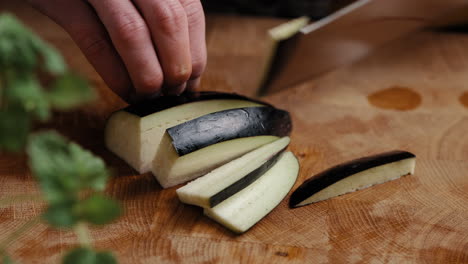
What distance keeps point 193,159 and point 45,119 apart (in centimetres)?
128

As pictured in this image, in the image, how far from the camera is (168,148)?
2217 millimetres

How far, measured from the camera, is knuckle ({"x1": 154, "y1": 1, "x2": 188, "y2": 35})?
2133 mm

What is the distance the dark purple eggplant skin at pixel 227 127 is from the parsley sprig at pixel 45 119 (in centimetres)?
108

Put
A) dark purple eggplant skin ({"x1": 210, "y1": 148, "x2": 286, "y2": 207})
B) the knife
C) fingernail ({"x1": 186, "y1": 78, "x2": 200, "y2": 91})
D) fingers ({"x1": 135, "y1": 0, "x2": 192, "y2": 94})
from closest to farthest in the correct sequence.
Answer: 1. dark purple eggplant skin ({"x1": 210, "y1": 148, "x2": 286, "y2": 207})
2. fingers ({"x1": 135, "y1": 0, "x2": 192, "y2": 94})
3. fingernail ({"x1": 186, "y1": 78, "x2": 200, "y2": 91})
4. the knife

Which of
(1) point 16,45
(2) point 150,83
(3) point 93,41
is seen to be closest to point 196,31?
(2) point 150,83

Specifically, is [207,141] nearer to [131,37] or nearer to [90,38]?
[131,37]

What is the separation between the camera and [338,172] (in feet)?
7.27

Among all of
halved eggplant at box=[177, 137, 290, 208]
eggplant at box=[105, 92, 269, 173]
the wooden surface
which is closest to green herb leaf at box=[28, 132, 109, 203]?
the wooden surface

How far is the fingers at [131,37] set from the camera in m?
2.11

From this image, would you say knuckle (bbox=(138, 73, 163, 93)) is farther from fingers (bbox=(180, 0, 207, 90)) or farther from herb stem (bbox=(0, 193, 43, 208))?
herb stem (bbox=(0, 193, 43, 208))

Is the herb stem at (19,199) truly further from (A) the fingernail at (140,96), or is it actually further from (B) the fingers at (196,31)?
(B) the fingers at (196,31)

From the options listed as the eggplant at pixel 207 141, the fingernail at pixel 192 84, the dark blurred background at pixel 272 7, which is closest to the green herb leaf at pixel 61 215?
the eggplant at pixel 207 141

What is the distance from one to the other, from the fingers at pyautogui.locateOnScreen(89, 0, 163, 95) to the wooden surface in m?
0.47

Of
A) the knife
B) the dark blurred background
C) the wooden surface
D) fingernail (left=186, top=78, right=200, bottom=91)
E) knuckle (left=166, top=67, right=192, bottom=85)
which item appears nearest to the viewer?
the wooden surface
